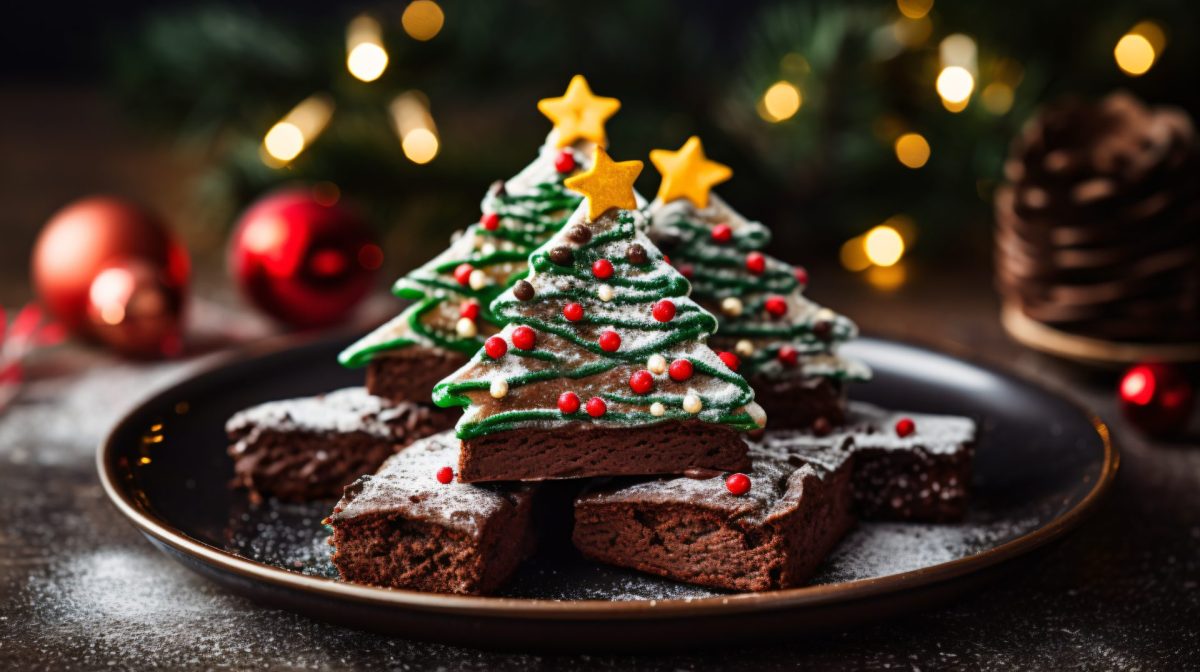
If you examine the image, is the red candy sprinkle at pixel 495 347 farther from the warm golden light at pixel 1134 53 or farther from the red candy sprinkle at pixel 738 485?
the warm golden light at pixel 1134 53

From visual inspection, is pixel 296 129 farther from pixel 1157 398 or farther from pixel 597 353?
pixel 1157 398

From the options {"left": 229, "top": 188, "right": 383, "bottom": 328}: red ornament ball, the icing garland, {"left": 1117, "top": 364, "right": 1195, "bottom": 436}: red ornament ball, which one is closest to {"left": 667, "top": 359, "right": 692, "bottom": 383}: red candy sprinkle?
the icing garland

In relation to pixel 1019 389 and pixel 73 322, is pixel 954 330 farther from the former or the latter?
pixel 73 322

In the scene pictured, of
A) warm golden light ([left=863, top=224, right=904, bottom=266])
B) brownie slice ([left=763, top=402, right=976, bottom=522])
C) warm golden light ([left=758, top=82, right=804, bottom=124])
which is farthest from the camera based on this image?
warm golden light ([left=863, top=224, right=904, bottom=266])

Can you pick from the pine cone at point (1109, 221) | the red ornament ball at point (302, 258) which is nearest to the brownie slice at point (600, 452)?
the pine cone at point (1109, 221)

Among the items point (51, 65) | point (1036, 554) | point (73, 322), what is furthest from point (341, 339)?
point (51, 65)

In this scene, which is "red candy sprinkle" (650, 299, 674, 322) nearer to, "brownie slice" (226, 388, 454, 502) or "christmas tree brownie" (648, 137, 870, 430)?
"christmas tree brownie" (648, 137, 870, 430)

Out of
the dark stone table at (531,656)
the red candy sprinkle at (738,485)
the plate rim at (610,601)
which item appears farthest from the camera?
the red candy sprinkle at (738,485)

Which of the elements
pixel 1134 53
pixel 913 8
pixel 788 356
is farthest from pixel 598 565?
pixel 1134 53
